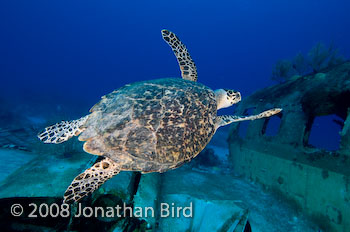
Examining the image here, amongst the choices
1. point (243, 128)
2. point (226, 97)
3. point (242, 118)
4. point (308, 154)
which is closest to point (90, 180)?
point (242, 118)

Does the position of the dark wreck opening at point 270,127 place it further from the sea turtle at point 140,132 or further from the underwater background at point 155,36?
the underwater background at point 155,36

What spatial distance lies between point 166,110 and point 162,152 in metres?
0.67

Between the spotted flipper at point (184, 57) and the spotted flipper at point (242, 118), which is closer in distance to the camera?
the spotted flipper at point (242, 118)

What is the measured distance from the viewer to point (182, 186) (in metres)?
4.69

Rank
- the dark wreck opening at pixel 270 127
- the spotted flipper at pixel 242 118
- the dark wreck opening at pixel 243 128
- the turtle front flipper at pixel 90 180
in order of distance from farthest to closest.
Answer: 1. the dark wreck opening at pixel 243 128
2. the dark wreck opening at pixel 270 127
3. the spotted flipper at pixel 242 118
4. the turtle front flipper at pixel 90 180

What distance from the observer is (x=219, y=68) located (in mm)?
129625

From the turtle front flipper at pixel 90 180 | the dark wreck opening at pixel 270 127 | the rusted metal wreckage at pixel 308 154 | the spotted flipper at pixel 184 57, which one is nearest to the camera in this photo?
the turtle front flipper at pixel 90 180

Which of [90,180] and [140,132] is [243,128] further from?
[90,180]

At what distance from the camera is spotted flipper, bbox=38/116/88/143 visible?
8.43 ft

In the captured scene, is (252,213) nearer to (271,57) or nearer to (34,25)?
(271,57)

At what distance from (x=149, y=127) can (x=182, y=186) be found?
9.68ft

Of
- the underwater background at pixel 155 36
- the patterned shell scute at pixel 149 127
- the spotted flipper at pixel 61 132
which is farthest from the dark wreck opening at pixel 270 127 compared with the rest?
the underwater background at pixel 155 36

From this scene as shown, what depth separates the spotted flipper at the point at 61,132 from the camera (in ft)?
8.43

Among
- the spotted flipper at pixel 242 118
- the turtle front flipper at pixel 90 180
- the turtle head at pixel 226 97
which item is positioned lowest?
the turtle front flipper at pixel 90 180
